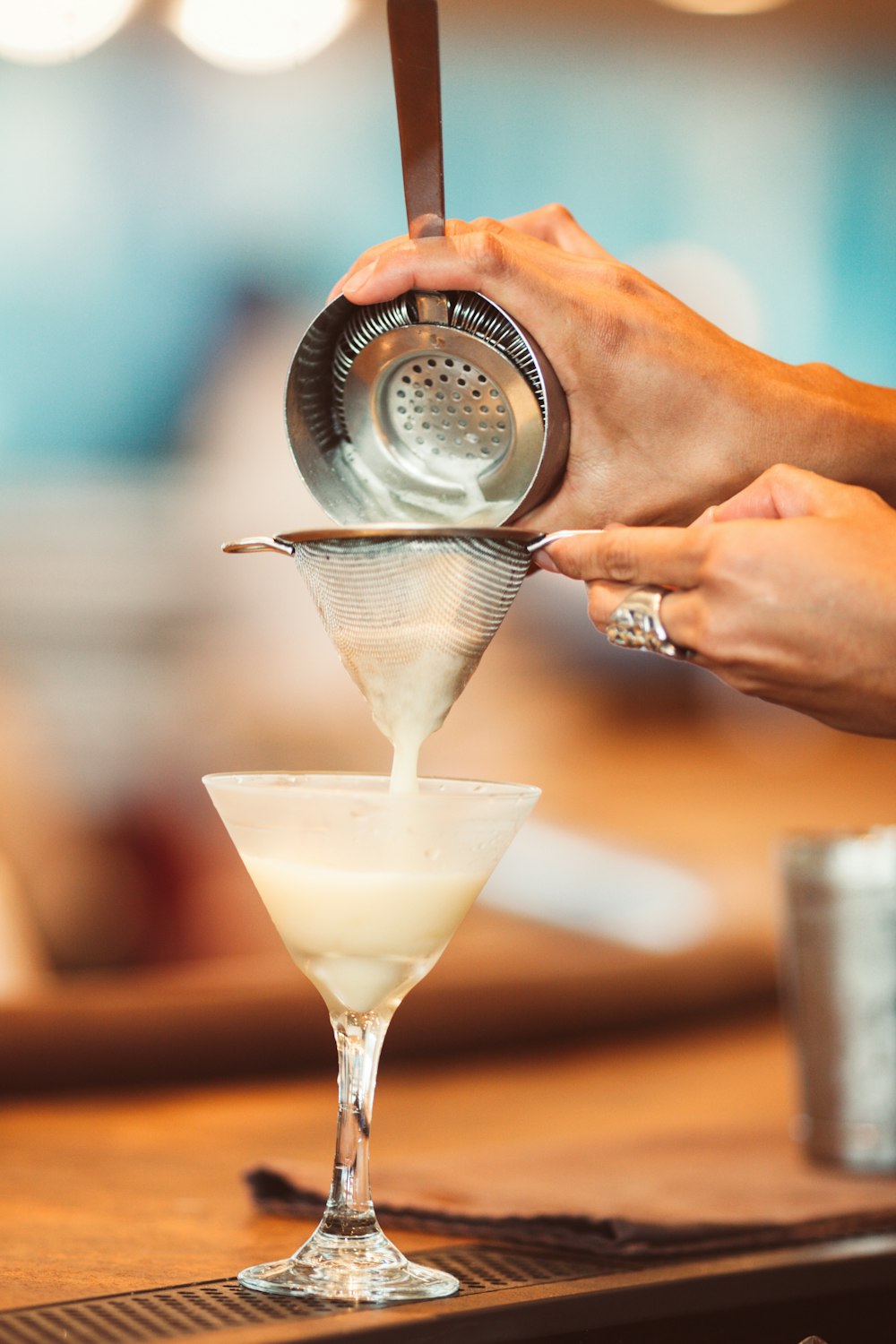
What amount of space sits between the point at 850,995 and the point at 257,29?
5280 millimetres

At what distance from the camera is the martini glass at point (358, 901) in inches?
39.6

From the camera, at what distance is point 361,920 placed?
3.44ft

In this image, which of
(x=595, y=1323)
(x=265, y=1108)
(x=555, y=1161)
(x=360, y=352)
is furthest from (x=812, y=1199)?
(x=360, y=352)

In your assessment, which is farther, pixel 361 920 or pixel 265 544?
pixel 265 544

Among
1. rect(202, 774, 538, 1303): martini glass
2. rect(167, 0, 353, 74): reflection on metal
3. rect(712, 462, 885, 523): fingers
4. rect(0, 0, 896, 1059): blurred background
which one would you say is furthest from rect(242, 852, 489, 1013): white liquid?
rect(167, 0, 353, 74): reflection on metal

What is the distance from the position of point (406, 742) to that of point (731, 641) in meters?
0.25

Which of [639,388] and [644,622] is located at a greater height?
[639,388]

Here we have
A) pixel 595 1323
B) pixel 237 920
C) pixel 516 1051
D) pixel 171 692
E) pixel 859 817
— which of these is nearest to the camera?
pixel 595 1323

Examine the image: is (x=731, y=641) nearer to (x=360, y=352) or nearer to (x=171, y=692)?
(x=360, y=352)

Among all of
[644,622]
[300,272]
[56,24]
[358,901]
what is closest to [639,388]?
[644,622]

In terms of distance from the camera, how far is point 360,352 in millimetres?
1265

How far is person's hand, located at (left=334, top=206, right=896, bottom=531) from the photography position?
3.88 feet

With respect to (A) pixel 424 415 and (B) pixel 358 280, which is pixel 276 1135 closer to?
(A) pixel 424 415

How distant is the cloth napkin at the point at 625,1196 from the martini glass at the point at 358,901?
143mm
